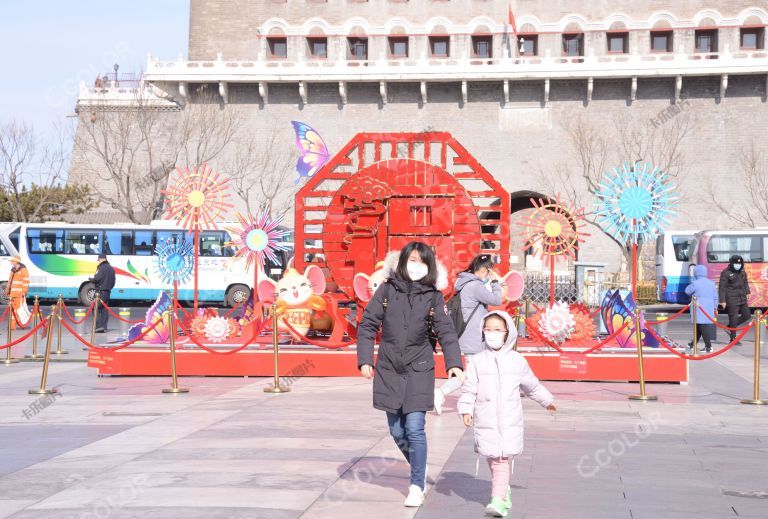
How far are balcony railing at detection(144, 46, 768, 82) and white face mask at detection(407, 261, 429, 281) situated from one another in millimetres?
35809

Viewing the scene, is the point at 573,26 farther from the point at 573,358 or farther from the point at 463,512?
the point at 463,512

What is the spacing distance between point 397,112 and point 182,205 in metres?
27.9

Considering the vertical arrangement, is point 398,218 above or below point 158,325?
above

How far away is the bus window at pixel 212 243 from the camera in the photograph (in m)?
32.6

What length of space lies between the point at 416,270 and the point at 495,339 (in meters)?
0.67

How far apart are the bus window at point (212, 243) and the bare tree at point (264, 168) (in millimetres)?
9769

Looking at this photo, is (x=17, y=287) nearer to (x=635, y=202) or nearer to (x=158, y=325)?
(x=158, y=325)

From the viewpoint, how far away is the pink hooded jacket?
6164mm

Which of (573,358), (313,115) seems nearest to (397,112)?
(313,115)

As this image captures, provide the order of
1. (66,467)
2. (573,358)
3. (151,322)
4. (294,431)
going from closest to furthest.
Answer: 1. (66,467)
2. (294,431)
3. (573,358)
4. (151,322)

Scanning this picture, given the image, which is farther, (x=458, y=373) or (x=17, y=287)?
(x=17, y=287)

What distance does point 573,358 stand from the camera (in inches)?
520

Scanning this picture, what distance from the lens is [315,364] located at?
13352 mm

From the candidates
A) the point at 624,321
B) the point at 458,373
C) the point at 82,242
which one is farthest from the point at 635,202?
the point at 82,242
